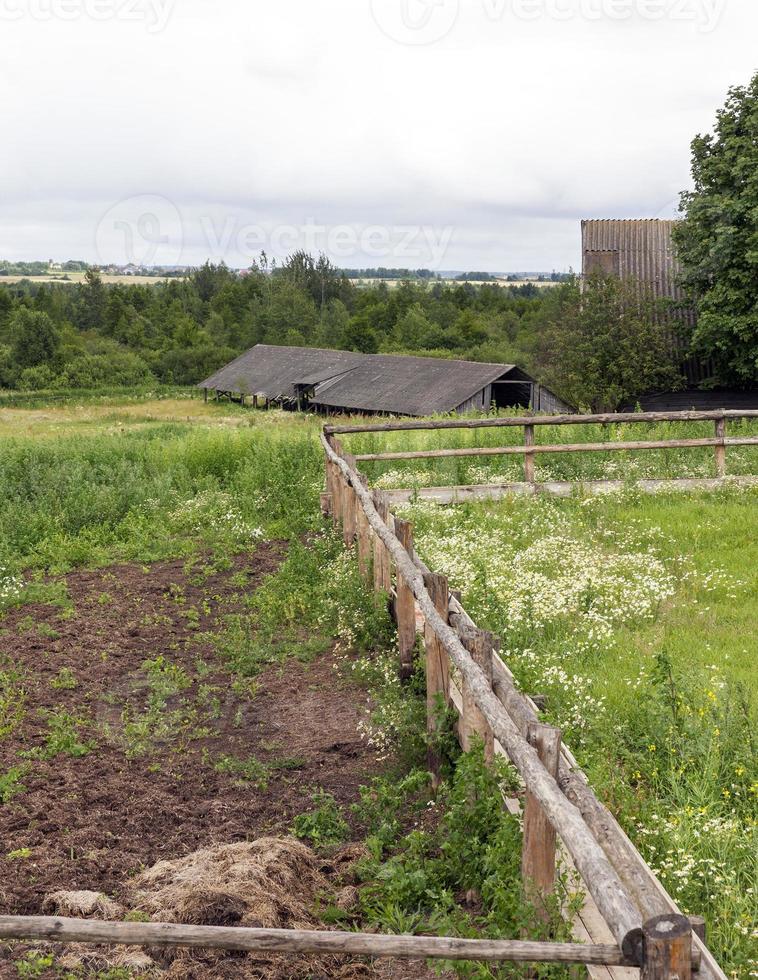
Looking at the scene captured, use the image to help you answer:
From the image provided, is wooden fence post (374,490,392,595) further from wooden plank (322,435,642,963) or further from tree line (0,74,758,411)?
tree line (0,74,758,411)

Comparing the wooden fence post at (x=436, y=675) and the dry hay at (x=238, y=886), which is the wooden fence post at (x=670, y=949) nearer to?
the dry hay at (x=238, y=886)

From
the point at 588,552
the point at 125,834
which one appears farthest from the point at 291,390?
the point at 125,834

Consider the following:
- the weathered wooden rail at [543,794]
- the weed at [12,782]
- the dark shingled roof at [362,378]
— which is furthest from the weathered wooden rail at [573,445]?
the dark shingled roof at [362,378]

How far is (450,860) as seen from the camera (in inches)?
195

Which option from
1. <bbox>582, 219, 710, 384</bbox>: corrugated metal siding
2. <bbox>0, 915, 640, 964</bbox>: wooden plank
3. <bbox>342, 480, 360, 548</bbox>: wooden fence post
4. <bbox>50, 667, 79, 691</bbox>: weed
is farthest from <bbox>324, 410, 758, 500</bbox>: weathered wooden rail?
<bbox>582, 219, 710, 384</bbox>: corrugated metal siding

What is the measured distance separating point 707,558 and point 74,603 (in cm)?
701

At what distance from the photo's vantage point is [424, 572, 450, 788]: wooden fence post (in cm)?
609

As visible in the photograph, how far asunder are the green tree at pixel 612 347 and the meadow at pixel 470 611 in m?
18.6

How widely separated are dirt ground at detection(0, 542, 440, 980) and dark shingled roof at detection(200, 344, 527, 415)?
34.5m

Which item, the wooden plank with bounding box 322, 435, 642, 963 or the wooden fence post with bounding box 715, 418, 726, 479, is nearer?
the wooden plank with bounding box 322, 435, 642, 963

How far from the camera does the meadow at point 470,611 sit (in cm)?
491

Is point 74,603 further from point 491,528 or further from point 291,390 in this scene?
point 291,390

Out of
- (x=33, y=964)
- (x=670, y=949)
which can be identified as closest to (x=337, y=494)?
(x=33, y=964)

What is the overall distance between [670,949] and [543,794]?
1.03 meters
